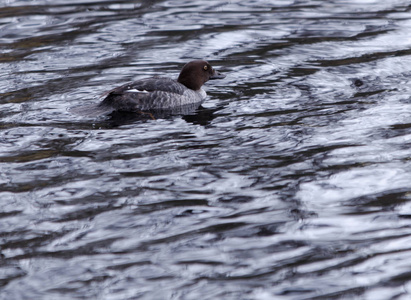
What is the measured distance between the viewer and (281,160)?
26.5 ft

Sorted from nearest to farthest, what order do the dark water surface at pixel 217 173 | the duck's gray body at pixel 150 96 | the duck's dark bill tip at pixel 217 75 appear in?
the dark water surface at pixel 217 173 < the duck's gray body at pixel 150 96 < the duck's dark bill tip at pixel 217 75

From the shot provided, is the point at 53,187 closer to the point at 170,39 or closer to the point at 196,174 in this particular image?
the point at 196,174

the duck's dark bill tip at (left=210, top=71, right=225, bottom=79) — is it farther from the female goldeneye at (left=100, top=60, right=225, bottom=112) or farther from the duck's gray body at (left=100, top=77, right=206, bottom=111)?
the duck's gray body at (left=100, top=77, right=206, bottom=111)

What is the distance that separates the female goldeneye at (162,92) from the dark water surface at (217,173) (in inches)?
13.3

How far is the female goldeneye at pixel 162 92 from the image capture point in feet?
33.1

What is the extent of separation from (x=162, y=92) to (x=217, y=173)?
305 cm

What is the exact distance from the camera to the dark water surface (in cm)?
577

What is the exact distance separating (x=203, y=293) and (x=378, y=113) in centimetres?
505

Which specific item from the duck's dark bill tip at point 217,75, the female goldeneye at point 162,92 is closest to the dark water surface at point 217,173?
the duck's dark bill tip at point 217,75

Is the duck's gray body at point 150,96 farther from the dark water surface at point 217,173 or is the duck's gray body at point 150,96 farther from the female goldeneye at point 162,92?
the dark water surface at point 217,173

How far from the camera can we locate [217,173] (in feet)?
25.3

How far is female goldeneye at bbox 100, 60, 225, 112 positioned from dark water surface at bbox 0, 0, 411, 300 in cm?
34

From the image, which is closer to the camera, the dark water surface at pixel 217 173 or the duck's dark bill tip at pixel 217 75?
the dark water surface at pixel 217 173

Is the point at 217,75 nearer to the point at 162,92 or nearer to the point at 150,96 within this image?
the point at 162,92
